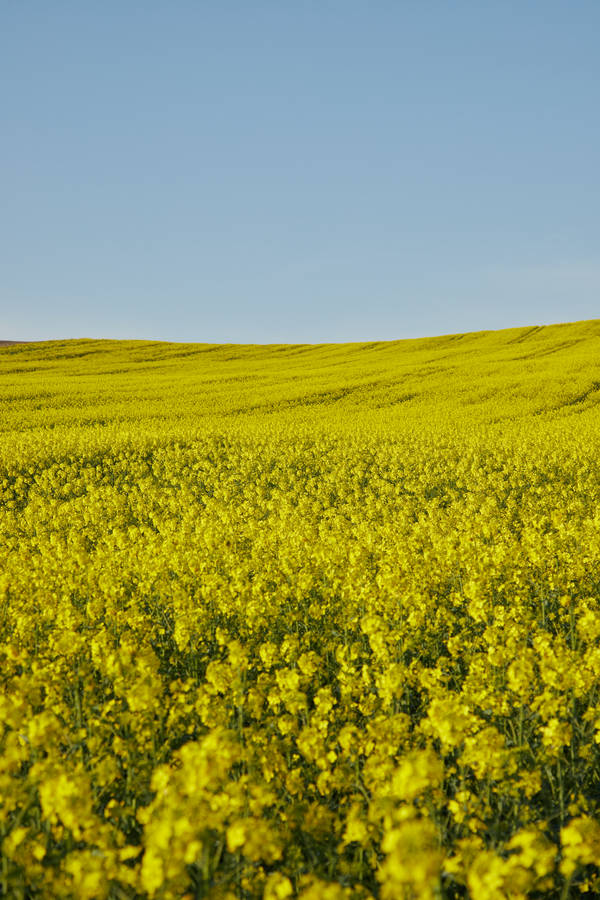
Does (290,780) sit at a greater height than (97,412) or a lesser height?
lesser

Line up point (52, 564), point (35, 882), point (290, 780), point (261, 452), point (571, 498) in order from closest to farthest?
1. point (35, 882)
2. point (290, 780)
3. point (52, 564)
4. point (571, 498)
5. point (261, 452)

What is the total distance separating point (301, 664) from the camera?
16.3ft

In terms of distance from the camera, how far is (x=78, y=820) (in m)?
2.86

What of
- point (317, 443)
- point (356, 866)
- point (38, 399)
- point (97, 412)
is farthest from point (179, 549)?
point (38, 399)

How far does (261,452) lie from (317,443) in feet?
7.69

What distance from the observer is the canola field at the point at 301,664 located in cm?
298

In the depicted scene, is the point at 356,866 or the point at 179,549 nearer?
the point at 356,866

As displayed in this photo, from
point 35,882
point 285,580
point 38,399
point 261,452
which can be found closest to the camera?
point 35,882

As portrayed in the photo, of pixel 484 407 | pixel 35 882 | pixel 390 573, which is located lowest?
pixel 35 882

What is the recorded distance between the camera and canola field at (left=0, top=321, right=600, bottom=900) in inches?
117

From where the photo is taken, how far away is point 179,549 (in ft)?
33.5

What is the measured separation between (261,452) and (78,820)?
19.3 m

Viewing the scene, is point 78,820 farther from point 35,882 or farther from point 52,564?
point 52,564

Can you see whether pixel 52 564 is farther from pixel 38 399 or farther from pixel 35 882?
pixel 38 399
